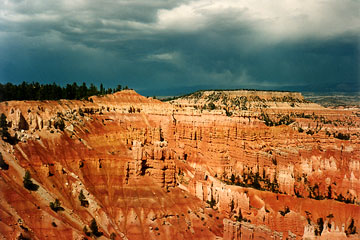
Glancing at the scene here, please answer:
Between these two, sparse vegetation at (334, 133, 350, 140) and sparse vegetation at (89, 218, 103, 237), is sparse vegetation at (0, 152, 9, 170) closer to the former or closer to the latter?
sparse vegetation at (89, 218, 103, 237)

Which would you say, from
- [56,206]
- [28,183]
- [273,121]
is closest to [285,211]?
[56,206]

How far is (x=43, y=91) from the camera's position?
253ft

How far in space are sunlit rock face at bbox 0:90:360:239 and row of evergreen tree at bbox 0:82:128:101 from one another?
720cm

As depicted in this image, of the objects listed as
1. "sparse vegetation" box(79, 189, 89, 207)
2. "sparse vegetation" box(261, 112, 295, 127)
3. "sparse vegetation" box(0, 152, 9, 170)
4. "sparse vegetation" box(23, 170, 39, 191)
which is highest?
"sparse vegetation" box(261, 112, 295, 127)

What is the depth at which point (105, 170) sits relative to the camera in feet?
193

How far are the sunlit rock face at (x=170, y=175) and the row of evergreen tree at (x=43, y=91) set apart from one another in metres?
7.20

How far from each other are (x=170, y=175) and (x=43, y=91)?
112 ft

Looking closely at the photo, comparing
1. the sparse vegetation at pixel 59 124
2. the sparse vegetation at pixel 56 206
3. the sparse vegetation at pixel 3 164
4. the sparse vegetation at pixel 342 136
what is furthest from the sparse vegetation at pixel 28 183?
the sparse vegetation at pixel 342 136

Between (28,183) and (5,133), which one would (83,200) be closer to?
(28,183)

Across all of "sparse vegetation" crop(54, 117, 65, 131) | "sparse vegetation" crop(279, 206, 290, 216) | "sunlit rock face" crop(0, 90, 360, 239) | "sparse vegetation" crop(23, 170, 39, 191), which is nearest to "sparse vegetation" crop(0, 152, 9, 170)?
"sunlit rock face" crop(0, 90, 360, 239)

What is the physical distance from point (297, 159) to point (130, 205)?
33622mm

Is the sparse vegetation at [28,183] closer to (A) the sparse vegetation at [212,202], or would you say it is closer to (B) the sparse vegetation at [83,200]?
(B) the sparse vegetation at [83,200]

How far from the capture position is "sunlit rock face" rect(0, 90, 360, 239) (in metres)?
48.3

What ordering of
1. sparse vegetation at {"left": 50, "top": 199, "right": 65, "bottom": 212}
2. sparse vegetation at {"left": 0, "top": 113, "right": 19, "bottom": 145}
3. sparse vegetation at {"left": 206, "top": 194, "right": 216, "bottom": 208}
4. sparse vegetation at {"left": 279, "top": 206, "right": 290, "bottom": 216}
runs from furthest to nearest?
sparse vegetation at {"left": 206, "top": 194, "right": 216, "bottom": 208} → sparse vegetation at {"left": 279, "top": 206, "right": 290, "bottom": 216} → sparse vegetation at {"left": 0, "top": 113, "right": 19, "bottom": 145} → sparse vegetation at {"left": 50, "top": 199, "right": 65, "bottom": 212}
